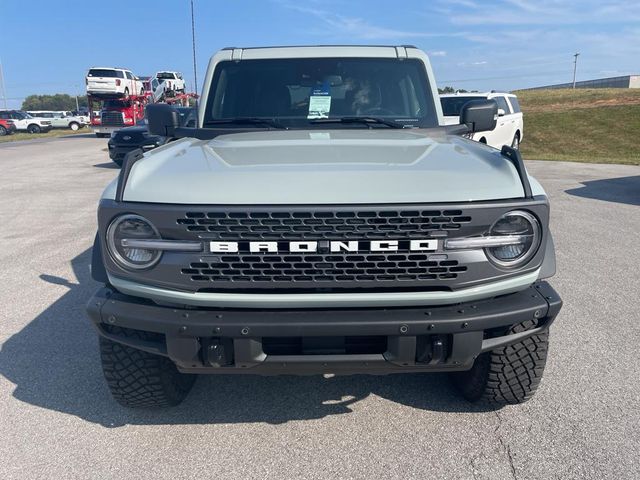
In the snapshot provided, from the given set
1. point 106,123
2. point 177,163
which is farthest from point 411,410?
point 106,123

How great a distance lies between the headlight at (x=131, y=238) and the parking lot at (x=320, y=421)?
101cm

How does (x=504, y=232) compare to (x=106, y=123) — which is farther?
(x=106, y=123)

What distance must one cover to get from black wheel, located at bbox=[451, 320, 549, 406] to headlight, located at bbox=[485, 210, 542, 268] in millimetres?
560

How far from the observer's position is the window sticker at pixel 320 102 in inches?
152

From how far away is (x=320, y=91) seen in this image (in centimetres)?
395

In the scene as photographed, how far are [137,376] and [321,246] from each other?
1.30 metres

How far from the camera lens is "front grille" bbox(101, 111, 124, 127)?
31.0m

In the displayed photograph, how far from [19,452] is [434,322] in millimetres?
2143

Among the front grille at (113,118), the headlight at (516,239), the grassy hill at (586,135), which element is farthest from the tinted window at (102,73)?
the headlight at (516,239)

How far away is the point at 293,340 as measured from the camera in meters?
2.45

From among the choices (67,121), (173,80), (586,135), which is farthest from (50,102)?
(586,135)

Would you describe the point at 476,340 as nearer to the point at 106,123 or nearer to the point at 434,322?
the point at 434,322

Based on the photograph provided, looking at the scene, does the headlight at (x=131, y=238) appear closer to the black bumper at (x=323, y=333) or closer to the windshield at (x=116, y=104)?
the black bumper at (x=323, y=333)

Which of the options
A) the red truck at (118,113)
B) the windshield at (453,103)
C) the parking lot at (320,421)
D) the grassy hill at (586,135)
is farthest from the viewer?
the red truck at (118,113)
